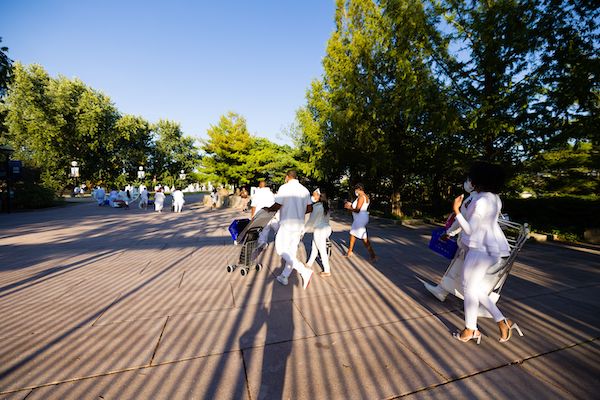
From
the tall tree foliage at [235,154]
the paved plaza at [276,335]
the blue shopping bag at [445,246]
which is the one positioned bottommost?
the paved plaza at [276,335]

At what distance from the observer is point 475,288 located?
2.81m

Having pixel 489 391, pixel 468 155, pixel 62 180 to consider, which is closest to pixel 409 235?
pixel 468 155

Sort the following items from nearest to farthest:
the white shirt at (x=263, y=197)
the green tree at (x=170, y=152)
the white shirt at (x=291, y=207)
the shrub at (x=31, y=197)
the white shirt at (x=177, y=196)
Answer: the white shirt at (x=291, y=207)
the white shirt at (x=263, y=197)
the white shirt at (x=177, y=196)
the shrub at (x=31, y=197)
the green tree at (x=170, y=152)

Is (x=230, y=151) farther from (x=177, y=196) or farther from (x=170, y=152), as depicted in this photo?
(x=170, y=152)

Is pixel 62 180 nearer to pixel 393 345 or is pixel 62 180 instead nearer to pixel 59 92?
pixel 59 92

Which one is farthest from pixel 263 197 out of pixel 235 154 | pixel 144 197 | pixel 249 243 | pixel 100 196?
pixel 100 196

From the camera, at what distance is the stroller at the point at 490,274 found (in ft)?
9.47

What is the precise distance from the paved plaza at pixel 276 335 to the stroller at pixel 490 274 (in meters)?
0.20

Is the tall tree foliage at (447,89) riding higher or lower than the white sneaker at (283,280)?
higher

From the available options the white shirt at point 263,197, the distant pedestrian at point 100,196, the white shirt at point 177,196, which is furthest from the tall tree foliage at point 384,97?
the distant pedestrian at point 100,196

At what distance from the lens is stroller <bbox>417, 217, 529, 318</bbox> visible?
9.47ft

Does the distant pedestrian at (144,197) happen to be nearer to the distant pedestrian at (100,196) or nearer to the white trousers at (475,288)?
the distant pedestrian at (100,196)

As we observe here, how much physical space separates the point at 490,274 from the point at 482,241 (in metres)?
0.44

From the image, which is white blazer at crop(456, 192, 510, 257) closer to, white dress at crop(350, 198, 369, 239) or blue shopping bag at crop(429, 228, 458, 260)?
blue shopping bag at crop(429, 228, 458, 260)
